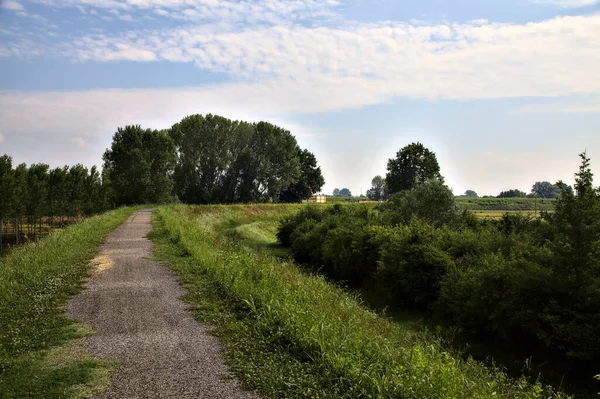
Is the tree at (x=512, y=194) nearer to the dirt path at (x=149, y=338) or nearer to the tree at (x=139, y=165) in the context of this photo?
the tree at (x=139, y=165)

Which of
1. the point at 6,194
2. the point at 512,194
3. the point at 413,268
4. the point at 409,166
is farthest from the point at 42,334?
the point at 512,194

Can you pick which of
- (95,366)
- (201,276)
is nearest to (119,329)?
(95,366)

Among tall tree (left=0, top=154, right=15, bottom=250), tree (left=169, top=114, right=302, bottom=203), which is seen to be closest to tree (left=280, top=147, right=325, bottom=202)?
tree (left=169, top=114, right=302, bottom=203)

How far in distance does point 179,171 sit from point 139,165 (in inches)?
339

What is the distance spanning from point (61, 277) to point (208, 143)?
62242mm

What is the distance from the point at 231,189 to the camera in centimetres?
7344

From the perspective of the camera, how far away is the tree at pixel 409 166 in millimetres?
80875

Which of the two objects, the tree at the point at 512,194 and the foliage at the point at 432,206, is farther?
the tree at the point at 512,194

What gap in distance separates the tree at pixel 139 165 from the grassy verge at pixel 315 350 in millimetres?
54029

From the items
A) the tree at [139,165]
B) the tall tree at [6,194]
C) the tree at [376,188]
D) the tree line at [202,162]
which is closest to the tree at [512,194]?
the tree at [376,188]

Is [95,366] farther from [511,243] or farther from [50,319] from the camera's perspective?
[511,243]

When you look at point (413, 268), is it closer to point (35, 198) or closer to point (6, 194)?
point (6, 194)

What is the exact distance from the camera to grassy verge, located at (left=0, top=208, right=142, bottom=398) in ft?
18.2

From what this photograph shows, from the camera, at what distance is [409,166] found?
268 feet
